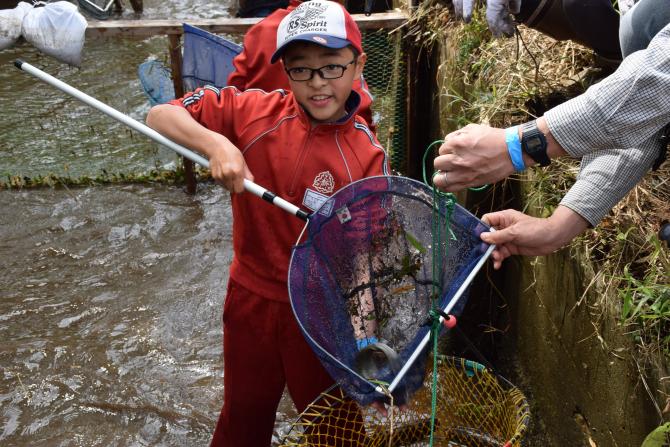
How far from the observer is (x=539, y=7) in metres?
3.55

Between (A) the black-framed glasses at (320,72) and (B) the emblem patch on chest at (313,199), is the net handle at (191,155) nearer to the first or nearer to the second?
(B) the emblem patch on chest at (313,199)

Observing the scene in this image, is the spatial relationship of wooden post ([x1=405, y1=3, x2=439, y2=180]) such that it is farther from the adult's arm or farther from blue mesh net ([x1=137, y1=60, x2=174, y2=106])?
the adult's arm

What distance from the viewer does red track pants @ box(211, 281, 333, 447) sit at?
9.57ft

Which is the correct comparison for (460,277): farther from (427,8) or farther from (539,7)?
(427,8)

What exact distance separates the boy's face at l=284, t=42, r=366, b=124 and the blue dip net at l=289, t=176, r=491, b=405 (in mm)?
397

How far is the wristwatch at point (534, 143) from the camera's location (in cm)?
232

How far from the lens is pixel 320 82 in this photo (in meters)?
2.72

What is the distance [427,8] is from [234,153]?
11.6ft

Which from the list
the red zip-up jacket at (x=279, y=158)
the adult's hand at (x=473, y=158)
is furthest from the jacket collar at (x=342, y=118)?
the adult's hand at (x=473, y=158)

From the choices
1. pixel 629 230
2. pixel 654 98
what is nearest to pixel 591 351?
pixel 629 230

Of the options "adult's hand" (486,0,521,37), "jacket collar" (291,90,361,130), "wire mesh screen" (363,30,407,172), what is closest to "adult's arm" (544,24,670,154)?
"jacket collar" (291,90,361,130)

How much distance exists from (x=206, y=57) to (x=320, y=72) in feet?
8.55

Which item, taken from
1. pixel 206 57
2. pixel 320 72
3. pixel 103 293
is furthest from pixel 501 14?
pixel 103 293

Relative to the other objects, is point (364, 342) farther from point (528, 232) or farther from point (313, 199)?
point (528, 232)
